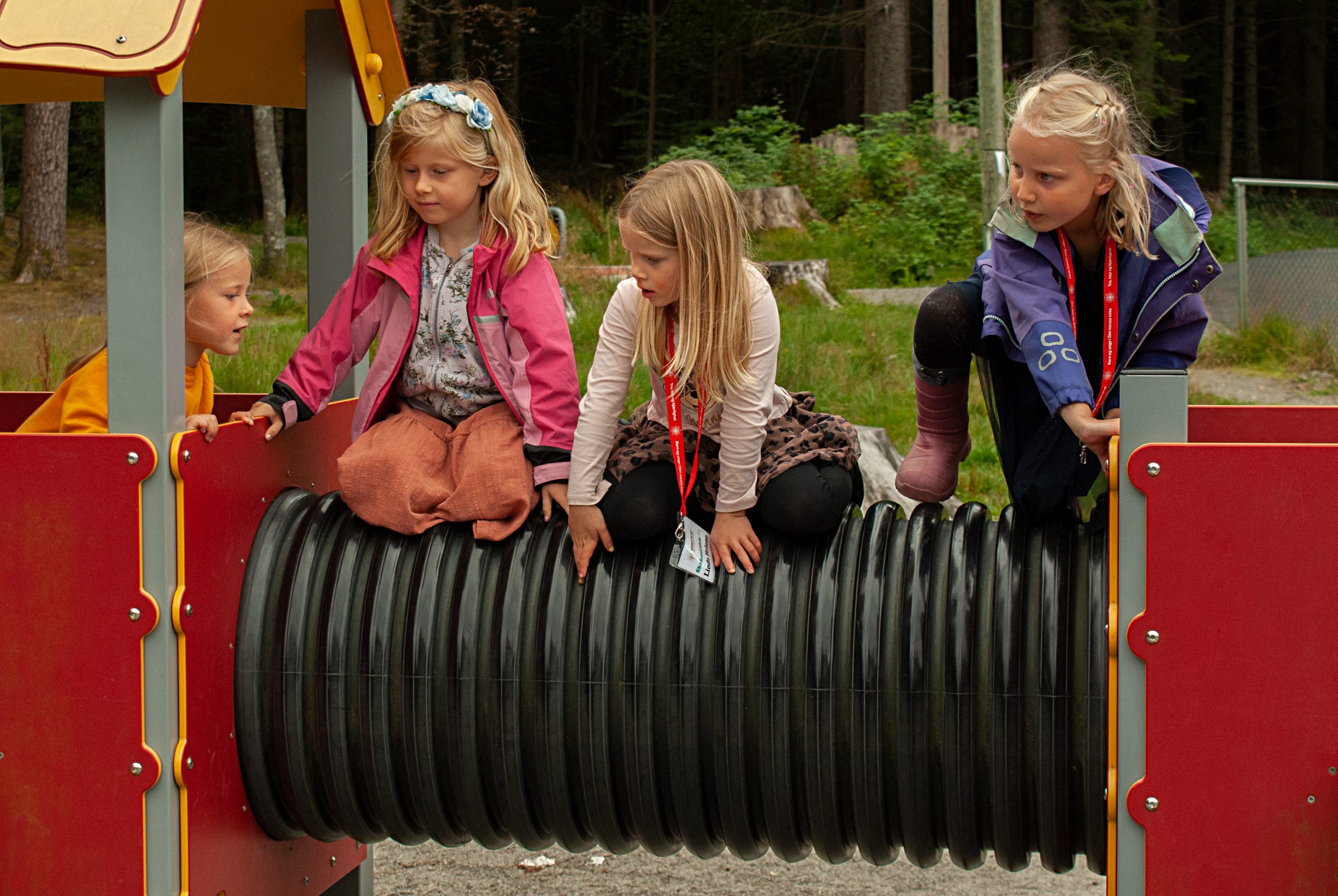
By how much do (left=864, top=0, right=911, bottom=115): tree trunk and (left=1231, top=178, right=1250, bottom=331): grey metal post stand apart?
10.2m

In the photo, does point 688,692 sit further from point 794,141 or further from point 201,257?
point 794,141

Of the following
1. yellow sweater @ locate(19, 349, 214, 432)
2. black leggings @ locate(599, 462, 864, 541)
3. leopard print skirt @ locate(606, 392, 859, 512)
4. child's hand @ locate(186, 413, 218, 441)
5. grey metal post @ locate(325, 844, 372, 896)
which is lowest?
grey metal post @ locate(325, 844, 372, 896)

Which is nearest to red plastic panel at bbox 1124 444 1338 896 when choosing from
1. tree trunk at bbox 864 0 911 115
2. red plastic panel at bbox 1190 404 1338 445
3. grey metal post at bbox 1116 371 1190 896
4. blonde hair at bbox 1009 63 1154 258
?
grey metal post at bbox 1116 371 1190 896

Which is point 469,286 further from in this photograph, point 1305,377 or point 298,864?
point 1305,377

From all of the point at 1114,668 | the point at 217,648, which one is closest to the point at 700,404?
the point at 1114,668

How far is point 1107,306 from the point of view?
8.61 feet

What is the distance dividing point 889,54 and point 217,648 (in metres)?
19.3

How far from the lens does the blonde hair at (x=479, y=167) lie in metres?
2.91

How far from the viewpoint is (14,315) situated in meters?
11.7

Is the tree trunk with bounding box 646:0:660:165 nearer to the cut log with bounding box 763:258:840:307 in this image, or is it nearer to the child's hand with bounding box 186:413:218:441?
the cut log with bounding box 763:258:840:307

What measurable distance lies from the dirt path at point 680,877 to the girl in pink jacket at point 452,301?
4.57ft

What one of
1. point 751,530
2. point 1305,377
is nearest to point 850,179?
point 1305,377

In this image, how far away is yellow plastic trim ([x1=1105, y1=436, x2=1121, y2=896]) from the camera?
88.2 inches

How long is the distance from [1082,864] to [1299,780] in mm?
1971
